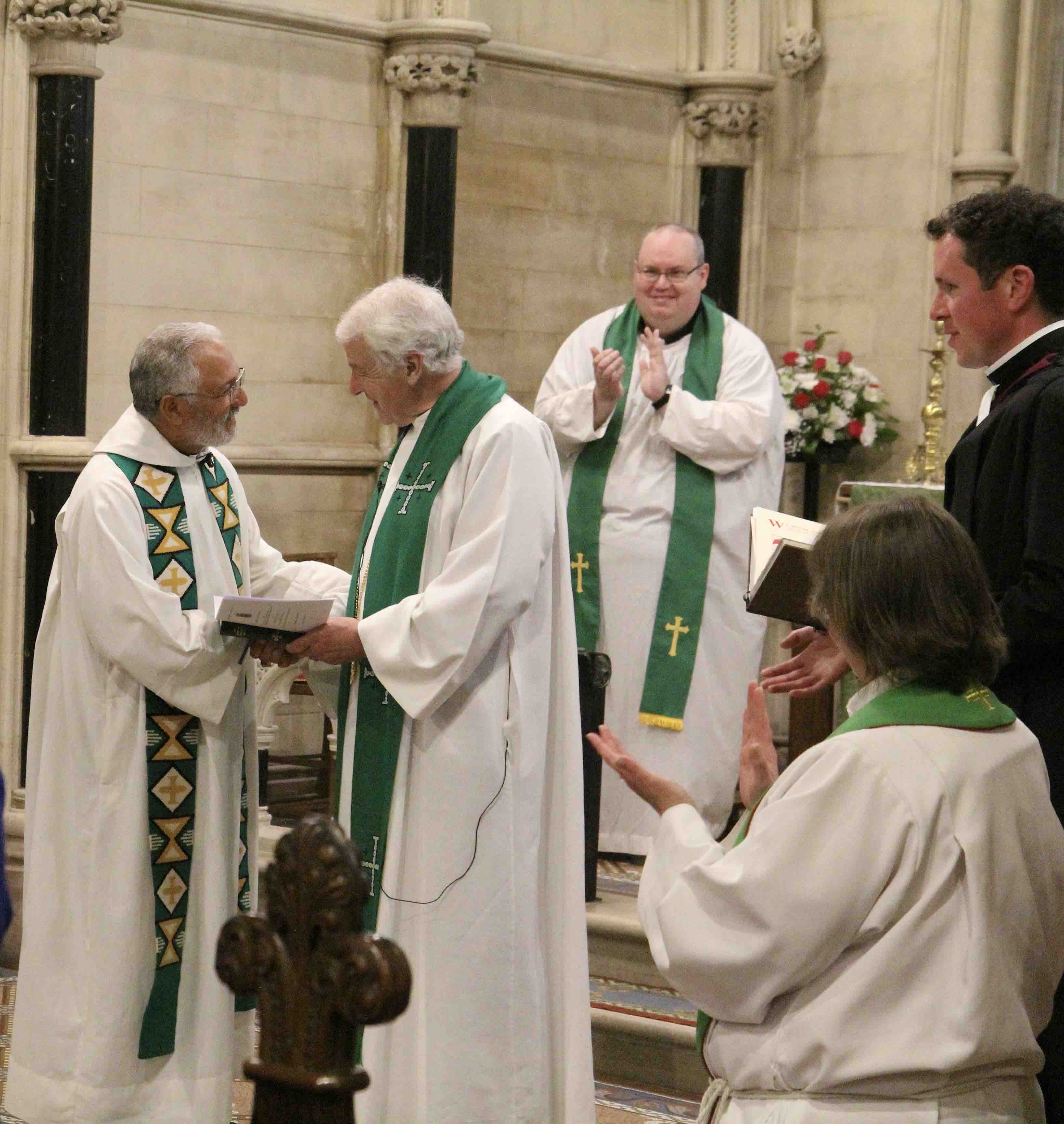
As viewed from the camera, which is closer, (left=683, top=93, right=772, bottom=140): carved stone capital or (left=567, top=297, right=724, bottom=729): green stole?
(left=567, top=297, right=724, bottom=729): green stole

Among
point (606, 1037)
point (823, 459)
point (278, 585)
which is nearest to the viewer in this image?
A: point (278, 585)

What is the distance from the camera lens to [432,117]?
7.46 meters

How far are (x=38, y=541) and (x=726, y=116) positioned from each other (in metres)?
4.01

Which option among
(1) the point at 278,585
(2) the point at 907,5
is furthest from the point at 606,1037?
(2) the point at 907,5

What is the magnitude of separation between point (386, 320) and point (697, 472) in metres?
2.60

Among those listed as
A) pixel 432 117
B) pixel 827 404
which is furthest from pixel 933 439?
pixel 432 117

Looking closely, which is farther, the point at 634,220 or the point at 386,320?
the point at 634,220

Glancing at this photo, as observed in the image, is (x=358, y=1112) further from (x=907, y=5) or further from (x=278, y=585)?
(x=907, y=5)

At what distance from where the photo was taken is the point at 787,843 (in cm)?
233

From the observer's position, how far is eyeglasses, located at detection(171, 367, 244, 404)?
13.2ft

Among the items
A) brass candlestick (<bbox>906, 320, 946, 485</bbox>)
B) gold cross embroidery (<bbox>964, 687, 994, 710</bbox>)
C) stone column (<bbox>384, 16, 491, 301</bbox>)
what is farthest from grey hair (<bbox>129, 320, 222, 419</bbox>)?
brass candlestick (<bbox>906, 320, 946, 485</bbox>)

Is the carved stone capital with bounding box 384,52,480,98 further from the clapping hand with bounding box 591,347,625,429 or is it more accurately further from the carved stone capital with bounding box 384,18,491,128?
the clapping hand with bounding box 591,347,625,429

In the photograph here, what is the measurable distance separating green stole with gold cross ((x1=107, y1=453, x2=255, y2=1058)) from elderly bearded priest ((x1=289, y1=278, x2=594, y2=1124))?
0.39 metres

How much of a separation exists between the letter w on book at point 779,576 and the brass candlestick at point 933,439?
4.29 m
